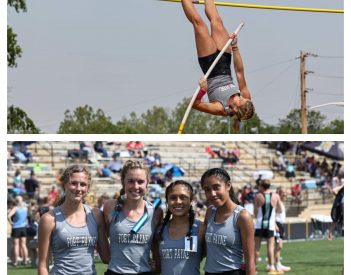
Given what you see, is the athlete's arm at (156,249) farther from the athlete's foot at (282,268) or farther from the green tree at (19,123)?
the green tree at (19,123)

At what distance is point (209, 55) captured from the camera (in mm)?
8016

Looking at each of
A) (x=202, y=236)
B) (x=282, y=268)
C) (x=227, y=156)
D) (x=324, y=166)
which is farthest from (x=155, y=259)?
(x=324, y=166)

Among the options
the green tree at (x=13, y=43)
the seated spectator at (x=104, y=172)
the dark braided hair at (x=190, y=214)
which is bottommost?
the dark braided hair at (x=190, y=214)

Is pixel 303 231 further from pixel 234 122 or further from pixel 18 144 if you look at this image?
pixel 234 122

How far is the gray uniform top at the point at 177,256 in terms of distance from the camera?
5.68 metres

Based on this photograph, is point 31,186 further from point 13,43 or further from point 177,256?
point 177,256

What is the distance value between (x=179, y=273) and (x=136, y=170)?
69 centimetres

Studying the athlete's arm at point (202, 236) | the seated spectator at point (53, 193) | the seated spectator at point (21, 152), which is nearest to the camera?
the athlete's arm at point (202, 236)

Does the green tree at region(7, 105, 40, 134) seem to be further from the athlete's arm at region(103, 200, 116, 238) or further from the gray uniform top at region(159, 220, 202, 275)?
the gray uniform top at region(159, 220, 202, 275)

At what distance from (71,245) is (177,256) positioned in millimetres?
657

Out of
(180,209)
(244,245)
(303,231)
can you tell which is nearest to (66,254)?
(180,209)

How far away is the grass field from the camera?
11.8m

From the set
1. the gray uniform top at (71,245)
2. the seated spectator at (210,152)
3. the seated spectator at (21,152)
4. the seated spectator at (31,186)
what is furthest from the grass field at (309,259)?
the gray uniform top at (71,245)

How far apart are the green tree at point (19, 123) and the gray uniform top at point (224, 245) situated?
48.6 feet
